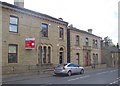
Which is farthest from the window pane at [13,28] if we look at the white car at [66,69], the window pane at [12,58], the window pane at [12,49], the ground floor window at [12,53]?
the white car at [66,69]

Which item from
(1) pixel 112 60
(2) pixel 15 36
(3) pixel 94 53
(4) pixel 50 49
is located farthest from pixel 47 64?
(1) pixel 112 60

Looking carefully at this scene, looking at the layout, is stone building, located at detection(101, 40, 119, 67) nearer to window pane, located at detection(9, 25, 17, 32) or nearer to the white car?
the white car

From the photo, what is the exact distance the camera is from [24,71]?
A: 93.8ft

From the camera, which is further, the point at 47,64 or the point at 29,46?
the point at 47,64

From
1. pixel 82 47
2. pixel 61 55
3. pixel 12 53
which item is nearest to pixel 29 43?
pixel 12 53

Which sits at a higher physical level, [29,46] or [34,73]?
[29,46]

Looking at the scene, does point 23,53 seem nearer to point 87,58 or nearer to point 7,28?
point 7,28

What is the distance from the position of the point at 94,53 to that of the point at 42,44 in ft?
71.8

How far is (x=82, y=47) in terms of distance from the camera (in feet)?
149

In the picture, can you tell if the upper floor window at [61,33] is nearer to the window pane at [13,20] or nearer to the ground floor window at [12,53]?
the window pane at [13,20]

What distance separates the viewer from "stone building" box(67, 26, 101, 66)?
41419 millimetres

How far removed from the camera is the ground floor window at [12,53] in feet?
88.7

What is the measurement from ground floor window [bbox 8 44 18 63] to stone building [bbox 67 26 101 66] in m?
14.5

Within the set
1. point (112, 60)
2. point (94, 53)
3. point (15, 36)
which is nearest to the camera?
point (15, 36)
